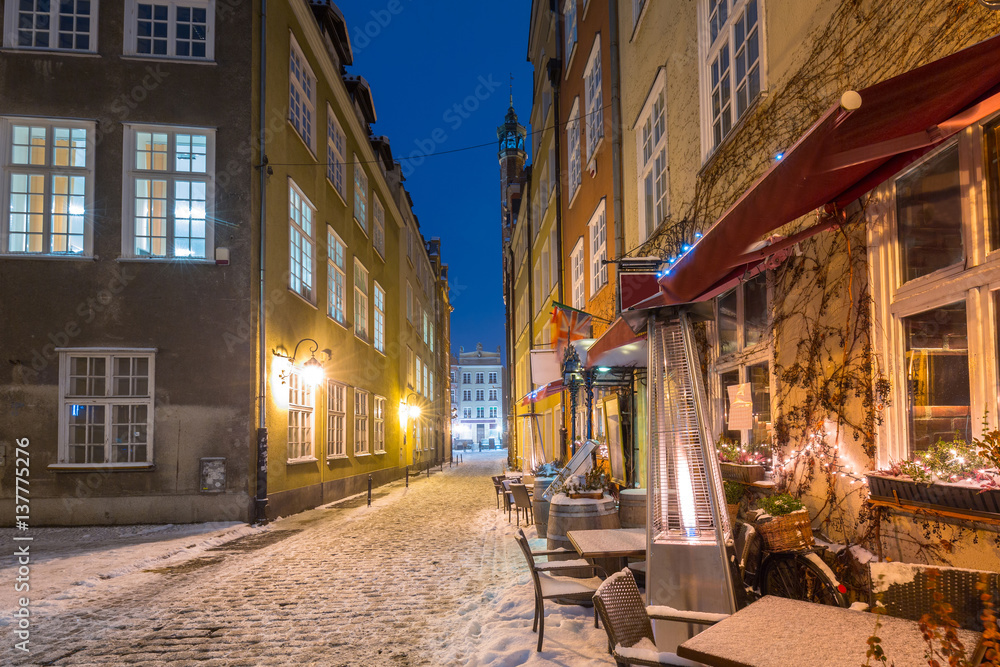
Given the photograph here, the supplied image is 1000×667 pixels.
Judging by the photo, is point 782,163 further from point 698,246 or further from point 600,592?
point 600,592

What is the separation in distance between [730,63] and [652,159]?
3.07 meters

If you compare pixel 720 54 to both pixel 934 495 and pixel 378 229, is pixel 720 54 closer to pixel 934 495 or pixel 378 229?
pixel 934 495

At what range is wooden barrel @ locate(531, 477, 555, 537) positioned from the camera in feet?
30.6

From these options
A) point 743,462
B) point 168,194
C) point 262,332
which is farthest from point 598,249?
point 168,194

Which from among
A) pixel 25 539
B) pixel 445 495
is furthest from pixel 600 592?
pixel 445 495

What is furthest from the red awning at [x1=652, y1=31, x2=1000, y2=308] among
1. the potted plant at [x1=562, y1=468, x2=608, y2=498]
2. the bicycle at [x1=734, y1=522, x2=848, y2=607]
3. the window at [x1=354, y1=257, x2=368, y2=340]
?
the window at [x1=354, y1=257, x2=368, y2=340]

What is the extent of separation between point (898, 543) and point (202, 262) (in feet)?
37.5

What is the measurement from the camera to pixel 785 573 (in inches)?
177

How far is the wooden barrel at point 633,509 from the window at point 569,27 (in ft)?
42.0

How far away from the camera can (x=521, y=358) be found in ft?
105


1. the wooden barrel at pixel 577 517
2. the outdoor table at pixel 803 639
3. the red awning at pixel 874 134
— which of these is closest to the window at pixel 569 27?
the wooden barrel at pixel 577 517

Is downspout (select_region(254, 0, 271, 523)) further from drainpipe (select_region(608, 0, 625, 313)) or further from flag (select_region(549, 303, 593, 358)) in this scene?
drainpipe (select_region(608, 0, 625, 313))

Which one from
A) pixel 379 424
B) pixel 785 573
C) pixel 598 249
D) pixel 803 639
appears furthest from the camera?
pixel 379 424

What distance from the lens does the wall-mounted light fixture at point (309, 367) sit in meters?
13.4
